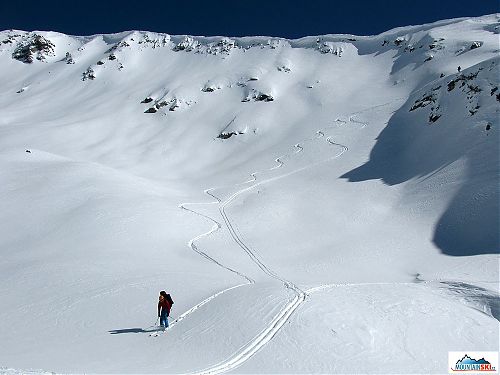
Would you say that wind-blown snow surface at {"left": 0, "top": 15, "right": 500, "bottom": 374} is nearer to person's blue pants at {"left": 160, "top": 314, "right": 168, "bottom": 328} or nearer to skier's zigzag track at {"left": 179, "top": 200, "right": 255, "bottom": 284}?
skier's zigzag track at {"left": 179, "top": 200, "right": 255, "bottom": 284}

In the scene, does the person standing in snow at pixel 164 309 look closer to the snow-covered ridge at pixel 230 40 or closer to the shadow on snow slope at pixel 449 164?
the shadow on snow slope at pixel 449 164

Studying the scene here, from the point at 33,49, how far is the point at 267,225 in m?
120

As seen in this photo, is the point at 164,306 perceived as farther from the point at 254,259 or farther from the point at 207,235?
the point at 207,235

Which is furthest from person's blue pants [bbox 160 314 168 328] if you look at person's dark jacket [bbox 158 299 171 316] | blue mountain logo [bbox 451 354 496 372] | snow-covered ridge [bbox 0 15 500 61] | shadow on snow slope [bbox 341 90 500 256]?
snow-covered ridge [bbox 0 15 500 61]

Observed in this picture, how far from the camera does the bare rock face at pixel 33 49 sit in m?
118

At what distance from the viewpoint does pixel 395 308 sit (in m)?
13.0

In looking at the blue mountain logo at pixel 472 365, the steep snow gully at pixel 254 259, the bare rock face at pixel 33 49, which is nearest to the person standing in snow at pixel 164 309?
the steep snow gully at pixel 254 259

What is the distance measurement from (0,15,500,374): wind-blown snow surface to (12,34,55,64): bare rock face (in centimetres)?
4506

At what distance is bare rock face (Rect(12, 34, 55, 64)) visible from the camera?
387 feet

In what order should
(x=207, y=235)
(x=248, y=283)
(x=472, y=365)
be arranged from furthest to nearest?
(x=207, y=235) < (x=248, y=283) < (x=472, y=365)

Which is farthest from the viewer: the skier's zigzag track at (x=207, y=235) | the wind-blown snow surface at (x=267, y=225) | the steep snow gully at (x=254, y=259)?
the skier's zigzag track at (x=207, y=235)

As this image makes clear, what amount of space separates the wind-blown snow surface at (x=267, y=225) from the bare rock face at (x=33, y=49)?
4506 cm

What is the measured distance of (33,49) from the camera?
12075 centimetres

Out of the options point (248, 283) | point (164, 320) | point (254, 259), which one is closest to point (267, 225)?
point (254, 259)
